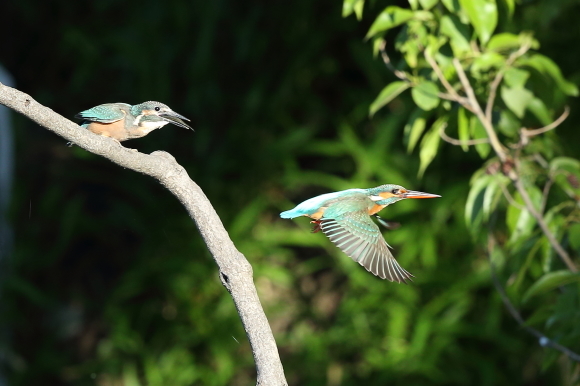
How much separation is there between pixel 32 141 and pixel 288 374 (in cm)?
269

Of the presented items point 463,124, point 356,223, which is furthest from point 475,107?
point 356,223

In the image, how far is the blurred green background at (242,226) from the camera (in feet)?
14.5

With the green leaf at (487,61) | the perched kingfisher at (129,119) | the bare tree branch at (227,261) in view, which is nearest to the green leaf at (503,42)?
the green leaf at (487,61)

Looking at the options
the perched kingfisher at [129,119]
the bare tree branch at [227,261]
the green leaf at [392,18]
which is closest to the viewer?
the bare tree branch at [227,261]

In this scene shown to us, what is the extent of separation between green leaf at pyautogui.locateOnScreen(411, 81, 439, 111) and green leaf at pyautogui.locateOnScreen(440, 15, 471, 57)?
151 mm

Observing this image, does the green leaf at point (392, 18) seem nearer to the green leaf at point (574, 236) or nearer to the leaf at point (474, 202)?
the leaf at point (474, 202)

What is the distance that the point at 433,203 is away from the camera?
4.52 meters

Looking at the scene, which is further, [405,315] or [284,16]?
[284,16]

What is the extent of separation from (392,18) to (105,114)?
44.0 inches

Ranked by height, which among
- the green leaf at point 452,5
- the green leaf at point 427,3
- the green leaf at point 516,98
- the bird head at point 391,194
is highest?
the green leaf at point 427,3

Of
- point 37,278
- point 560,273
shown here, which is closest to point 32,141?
point 37,278

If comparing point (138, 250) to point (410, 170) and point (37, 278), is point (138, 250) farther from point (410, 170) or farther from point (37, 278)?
point (410, 170)

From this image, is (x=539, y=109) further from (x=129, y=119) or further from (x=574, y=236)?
(x=129, y=119)

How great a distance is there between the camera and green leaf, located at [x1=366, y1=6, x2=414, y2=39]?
2.45m
